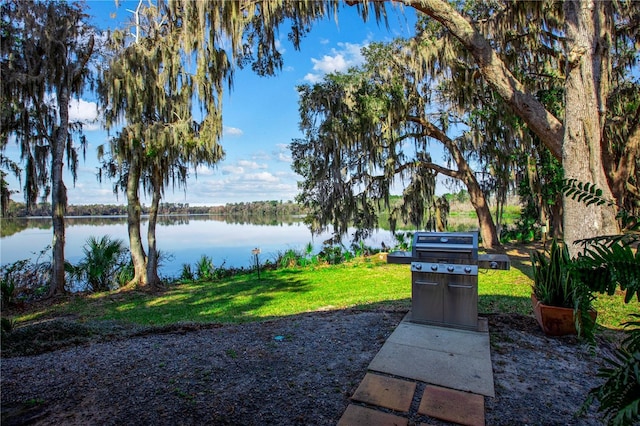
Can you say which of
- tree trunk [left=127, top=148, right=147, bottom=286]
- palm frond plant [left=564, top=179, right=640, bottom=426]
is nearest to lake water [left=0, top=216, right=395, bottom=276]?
tree trunk [left=127, top=148, right=147, bottom=286]

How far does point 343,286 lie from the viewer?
7.72 metres

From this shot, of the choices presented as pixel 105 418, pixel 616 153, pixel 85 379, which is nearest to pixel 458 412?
pixel 105 418

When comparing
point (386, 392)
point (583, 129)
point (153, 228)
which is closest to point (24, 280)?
point (153, 228)

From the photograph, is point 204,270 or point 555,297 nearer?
point 555,297

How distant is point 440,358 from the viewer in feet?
8.80

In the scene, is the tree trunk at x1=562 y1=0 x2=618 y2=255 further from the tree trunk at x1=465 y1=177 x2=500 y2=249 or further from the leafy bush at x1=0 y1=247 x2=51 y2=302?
the leafy bush at x1=0 y1=247 x2=51 y2=302

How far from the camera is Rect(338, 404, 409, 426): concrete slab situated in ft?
6.21

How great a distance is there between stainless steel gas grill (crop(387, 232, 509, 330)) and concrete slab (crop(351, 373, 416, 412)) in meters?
1.14

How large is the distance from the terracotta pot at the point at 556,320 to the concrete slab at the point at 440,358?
60cm

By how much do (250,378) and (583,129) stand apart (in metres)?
5.74

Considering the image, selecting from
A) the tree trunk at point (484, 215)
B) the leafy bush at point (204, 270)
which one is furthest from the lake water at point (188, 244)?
the tree trunk at point (484, 215)

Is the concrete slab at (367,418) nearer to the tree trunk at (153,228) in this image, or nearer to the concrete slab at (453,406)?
the concrete slab at (453,406)

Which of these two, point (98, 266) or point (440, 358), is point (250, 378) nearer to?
point (440, 358)

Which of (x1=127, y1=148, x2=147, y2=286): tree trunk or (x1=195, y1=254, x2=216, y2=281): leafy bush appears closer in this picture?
(x1=127, y1=148, x2=147, y2=286): tree trunk
